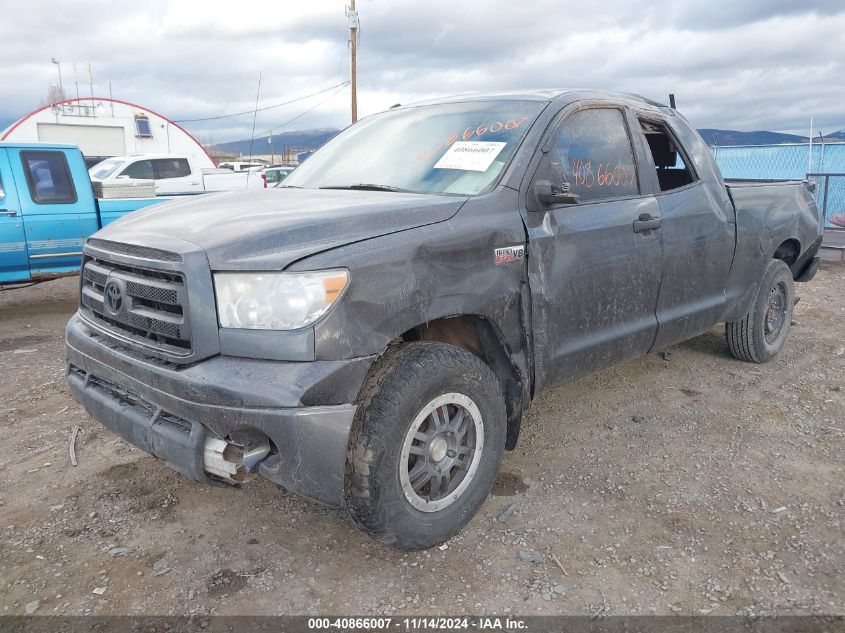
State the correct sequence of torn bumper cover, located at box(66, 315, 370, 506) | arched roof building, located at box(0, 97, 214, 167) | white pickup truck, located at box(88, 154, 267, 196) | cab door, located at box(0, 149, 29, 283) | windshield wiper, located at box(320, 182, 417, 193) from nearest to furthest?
torn bumper cover, located at box(66, 315, 370, 506)
windshield wiper, located at box(320, 182, 417, 193)
cab door, located at box(0, 149, 29, 283)
white pickup truck, located at box(88, 154, 267, 196)
arched roof building, located at box(0, 97, 214, 167)

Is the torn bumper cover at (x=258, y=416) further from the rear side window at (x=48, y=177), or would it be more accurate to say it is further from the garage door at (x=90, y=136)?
the garage door at (x=90, y=136)

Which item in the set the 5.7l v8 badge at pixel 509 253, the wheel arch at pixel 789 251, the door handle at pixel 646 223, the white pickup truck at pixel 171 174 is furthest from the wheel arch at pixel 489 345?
the white pickup truck at pixel 171 174

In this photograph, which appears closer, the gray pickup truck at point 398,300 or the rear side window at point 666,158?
the gray pickup truck at point 398,300

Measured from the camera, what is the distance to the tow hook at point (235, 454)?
2400 mm

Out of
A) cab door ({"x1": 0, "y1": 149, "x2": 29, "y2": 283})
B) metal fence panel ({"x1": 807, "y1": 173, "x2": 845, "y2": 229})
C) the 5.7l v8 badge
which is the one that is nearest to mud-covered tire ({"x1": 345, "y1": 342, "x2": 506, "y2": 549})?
the 5.7l v8 badge

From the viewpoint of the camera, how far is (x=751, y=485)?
3.39m

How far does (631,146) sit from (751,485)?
192cm

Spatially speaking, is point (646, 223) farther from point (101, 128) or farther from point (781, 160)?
point (101, 128)

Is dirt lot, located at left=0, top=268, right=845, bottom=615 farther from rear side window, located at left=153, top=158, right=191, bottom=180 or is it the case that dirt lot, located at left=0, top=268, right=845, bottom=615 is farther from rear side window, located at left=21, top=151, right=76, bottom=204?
rear side window, located at left=153, top=158, right=191, bottom=180

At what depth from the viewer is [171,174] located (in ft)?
47.9

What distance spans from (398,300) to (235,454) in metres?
0.83

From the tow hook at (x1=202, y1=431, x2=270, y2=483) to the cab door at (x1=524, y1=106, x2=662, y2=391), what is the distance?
1360 mm

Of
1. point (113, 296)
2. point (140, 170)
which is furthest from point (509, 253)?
point (140, 170)

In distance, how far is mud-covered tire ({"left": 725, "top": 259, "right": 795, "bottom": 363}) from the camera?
5.00 metres
